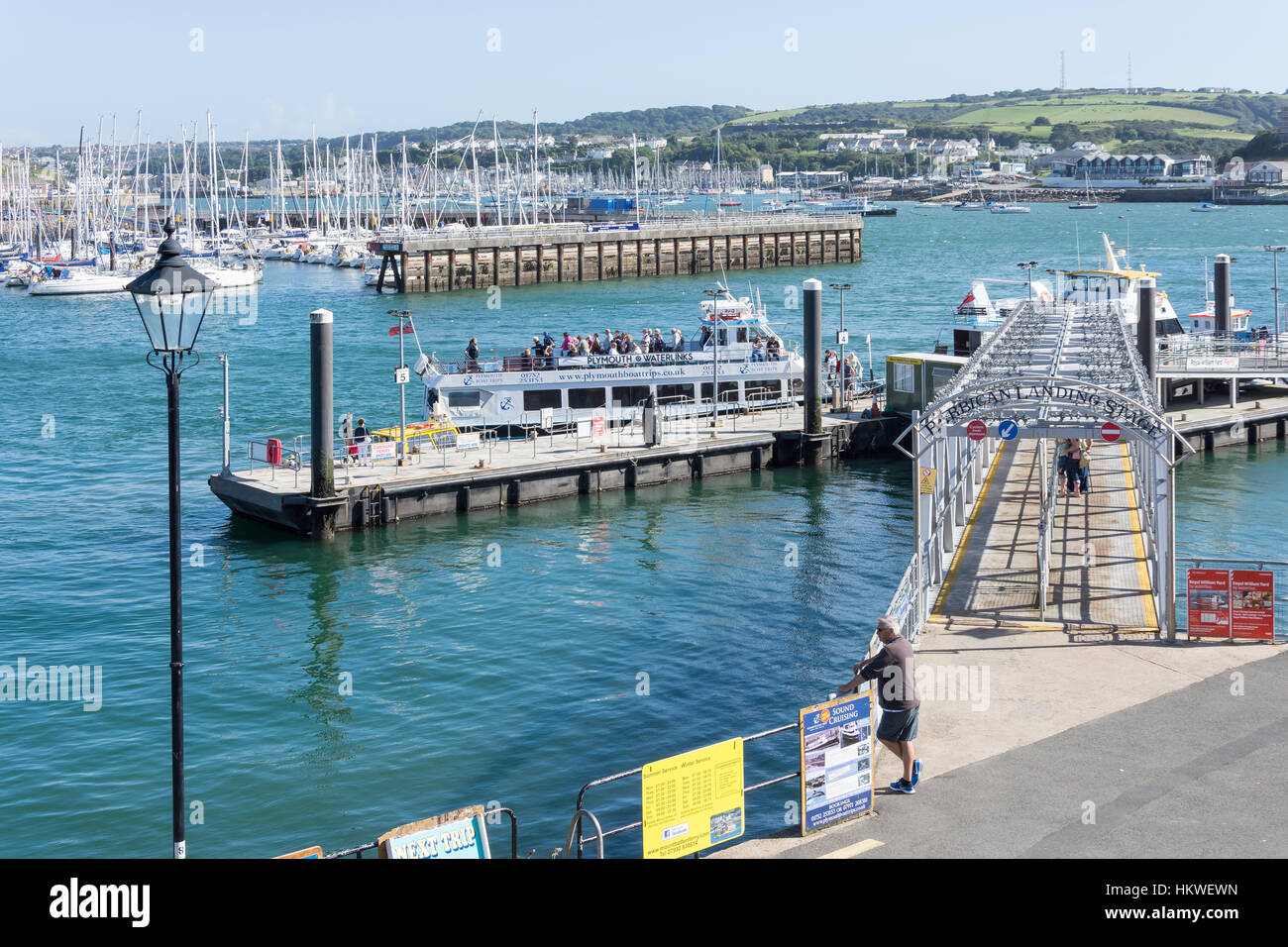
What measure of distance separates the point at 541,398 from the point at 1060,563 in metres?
26.9

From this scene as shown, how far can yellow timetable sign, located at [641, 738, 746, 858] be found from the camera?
1272cm

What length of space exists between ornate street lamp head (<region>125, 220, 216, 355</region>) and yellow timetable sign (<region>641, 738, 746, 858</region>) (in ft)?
17.4

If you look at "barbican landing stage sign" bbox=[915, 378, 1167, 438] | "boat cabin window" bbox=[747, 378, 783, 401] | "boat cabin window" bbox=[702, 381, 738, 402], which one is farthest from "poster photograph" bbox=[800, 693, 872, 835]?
"boat cabin window" bbox=[747, 378, 783, 401]

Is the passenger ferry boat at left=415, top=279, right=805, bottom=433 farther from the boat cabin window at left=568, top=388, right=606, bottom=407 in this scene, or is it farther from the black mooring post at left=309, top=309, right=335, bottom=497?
the black mooring post at left=309, top=309, right=335, bottom=497

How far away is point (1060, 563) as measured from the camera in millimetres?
24141

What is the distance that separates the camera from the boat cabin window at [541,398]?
48.4 metres

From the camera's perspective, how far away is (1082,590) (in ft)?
73.4

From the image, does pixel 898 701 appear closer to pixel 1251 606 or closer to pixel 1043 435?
pixel 1251 606

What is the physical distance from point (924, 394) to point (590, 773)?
2792 centimetres

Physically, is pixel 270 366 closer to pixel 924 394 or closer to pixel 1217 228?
pixel 924 394

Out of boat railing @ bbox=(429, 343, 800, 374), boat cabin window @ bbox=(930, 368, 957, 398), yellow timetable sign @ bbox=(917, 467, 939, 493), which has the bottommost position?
yellow timetable sign @ bbox=(917, 467, 939, 493)

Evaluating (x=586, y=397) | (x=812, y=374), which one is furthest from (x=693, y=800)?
(x=586, y=397)

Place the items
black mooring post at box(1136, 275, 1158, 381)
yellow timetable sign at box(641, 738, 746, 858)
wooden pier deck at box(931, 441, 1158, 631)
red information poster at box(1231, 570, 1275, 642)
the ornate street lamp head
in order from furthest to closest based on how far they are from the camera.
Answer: black mooring post at box(1136, 275, 1158, 381)
wooden pier deck at box(931, 441, 1158, 631)
red information poster at box(1231, 570, 1275, 642)
yellow timetable sign at box(641, 738, 746, 858)
the ornate street lamp head
